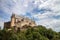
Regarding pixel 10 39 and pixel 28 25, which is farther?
pixel 28 25

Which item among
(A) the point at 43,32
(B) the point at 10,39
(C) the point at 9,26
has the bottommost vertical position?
(B) the point at 10,39

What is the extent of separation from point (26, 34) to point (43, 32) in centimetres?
659

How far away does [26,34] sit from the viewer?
5234 centimetres

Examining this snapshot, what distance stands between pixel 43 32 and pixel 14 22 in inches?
472

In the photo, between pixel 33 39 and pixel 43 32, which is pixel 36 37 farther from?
pixel 43 32

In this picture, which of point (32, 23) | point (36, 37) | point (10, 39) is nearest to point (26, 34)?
point (36, 37)

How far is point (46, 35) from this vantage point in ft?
179

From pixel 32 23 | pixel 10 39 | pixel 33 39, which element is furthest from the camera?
pixel 32 23

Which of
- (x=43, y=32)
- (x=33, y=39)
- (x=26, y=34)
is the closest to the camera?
(x=33, y=39)

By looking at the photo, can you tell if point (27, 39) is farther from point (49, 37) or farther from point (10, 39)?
point (49, 37)

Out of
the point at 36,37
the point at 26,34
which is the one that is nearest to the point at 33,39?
the point at 36,37

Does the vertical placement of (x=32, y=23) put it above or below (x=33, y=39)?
above

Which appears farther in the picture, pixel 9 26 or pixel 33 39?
pixel 9 26

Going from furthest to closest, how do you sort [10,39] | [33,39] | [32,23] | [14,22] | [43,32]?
[32,23]
[14,22]
[43,32]
[33,39]
[10,39]
